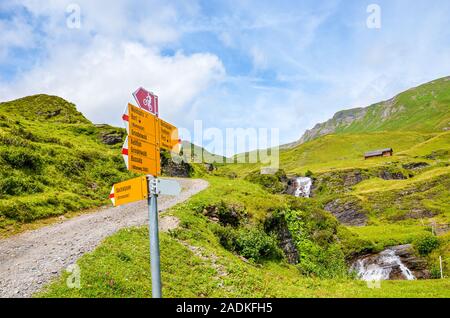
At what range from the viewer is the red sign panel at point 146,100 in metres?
8.55

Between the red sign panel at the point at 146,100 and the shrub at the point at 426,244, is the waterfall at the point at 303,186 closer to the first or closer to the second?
the shrub at the point at 426,244

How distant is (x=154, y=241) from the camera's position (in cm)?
794

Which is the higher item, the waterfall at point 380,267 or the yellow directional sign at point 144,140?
the yellow directional sign at point 144,140

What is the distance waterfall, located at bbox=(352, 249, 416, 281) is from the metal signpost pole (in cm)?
4910

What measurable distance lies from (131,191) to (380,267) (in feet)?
175

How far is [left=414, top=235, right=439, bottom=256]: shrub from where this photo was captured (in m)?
56.8

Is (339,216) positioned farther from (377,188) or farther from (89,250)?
(89,250)

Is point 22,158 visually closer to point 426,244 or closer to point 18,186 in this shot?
point 18,186

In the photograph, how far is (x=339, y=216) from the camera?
101 m

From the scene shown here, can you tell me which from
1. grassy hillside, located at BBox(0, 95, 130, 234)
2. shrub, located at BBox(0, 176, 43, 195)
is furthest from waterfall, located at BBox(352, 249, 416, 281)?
shrub, located at BBox(0, 176, 43, 195)

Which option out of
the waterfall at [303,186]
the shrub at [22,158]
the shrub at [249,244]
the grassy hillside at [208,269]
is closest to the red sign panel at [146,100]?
the grassy hillside at [208,269]

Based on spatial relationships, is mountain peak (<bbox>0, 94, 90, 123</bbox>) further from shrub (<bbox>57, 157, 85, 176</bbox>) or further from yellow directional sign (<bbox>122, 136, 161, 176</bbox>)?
yellow directional sign (<bbox>122, 136, 161, 176</bbox>)

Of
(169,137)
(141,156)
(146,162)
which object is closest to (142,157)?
(141,156)

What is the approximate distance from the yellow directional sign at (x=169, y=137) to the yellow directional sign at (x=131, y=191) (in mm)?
1320
